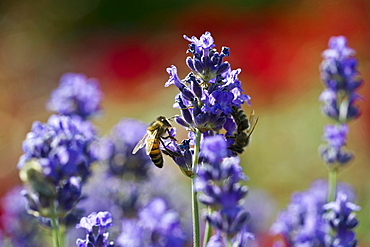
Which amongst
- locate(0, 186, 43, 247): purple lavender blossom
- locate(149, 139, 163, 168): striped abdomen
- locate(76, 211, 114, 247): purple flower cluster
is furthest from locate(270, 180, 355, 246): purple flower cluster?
locate(0, 186, 43, 247): purple lavender blossom

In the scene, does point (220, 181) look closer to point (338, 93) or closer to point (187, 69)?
point (338, 93)

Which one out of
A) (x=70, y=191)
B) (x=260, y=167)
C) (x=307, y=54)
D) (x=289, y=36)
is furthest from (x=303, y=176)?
(x=70, y=191)

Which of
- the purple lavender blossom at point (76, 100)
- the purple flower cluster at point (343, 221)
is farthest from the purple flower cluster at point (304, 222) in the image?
the purple lavender blossom at point (76, 100)

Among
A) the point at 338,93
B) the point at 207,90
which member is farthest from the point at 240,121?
the point at 338,93

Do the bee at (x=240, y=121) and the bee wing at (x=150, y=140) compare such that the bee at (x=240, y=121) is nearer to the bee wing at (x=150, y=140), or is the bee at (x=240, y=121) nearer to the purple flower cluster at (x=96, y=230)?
the bee wing at (x=150, y=140)

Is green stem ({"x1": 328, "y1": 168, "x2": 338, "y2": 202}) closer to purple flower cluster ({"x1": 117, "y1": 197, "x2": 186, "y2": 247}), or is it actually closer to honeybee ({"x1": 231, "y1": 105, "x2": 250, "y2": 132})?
purple flower cluster ({"x1": 117, "y1": 197, "x2": 186, "y2": 247})

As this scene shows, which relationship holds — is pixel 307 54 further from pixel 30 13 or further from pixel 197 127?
pixel 197 127
